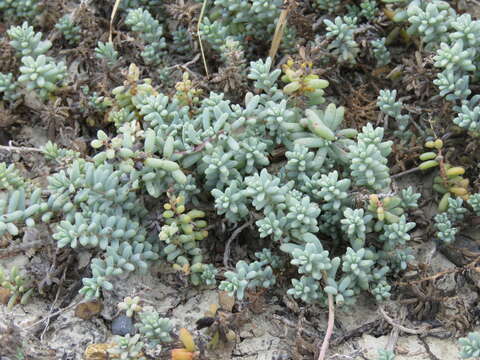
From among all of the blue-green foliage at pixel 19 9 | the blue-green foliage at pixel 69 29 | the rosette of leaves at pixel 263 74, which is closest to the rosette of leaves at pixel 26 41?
the blue-green foliage at pixel 69 29

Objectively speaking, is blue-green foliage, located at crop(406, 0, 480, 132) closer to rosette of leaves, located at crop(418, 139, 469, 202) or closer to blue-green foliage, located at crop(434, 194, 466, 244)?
rosette of leaves, located at crop(418, 139, 469, 202)

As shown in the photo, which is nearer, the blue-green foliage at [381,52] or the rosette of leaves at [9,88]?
the blue-green foliage at [381,52]

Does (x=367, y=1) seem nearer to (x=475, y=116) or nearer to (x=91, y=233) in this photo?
(x=475, y=116)

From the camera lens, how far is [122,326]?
3.26m

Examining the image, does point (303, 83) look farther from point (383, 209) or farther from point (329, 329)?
point (329, 329)

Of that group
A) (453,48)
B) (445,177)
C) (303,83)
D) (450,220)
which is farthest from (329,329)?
(453,48)

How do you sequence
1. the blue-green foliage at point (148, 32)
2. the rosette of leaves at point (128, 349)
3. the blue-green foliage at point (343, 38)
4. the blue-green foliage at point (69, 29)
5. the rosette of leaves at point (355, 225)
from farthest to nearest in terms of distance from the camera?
the blue-green foliage at point (69, 29) < the blue-green foliage at point (148, 32) < the blue-green foliage at point (343, 38) < the rosette of leaves at point (355, 225) < the rosette of leaves at point (128, 349)

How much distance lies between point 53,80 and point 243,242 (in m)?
1.60

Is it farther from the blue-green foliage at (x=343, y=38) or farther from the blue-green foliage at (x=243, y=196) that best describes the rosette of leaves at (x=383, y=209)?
the blue-green foliage at (x=343, y=38)

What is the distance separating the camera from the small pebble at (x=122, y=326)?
3.25 metres

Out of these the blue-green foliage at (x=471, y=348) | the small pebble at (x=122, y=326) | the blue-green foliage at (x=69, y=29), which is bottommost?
the blue-green foliage at (x=471, y=348)

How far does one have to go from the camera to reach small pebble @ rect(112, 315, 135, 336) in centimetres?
325

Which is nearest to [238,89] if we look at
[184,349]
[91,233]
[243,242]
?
[243,242]

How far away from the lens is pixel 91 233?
10.4 feet
